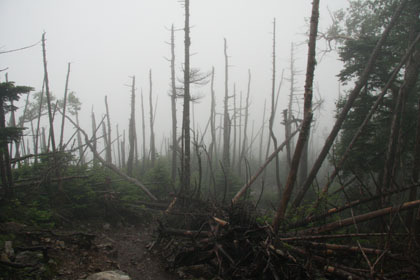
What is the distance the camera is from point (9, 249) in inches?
177

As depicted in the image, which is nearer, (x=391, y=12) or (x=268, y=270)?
(x=268, y=270)

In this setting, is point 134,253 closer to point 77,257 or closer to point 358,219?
point 77,257

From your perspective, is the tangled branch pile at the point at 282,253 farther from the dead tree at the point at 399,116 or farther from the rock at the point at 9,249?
the rock at the point at 9,249

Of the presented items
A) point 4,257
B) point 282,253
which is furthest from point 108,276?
point 282,253

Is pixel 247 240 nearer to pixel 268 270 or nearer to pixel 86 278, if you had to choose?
pixel 268 270

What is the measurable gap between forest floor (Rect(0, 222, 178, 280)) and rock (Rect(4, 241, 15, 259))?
137 mm

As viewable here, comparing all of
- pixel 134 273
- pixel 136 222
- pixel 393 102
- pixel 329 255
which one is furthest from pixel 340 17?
pixel 134 273

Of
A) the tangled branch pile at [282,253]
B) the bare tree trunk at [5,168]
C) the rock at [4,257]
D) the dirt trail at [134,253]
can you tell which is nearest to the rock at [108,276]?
the dirt trail at [134,253]

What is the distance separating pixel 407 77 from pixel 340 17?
10.3 metres

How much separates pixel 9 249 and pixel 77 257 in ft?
4.45

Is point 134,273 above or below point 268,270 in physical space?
below

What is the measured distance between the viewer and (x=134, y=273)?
5.57 m

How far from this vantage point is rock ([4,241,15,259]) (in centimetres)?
437

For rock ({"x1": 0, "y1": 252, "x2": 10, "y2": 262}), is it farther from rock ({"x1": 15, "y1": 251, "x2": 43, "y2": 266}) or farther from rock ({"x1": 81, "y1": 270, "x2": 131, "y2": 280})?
rock ({"x1": 81, "y1": 270, "x2": 131, "y2": 280})
